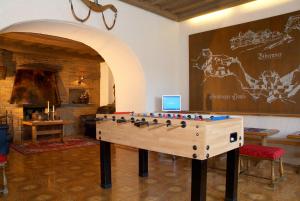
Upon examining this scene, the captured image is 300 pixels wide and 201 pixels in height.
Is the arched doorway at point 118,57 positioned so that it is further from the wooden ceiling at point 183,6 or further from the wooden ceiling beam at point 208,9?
the wooden ceiling beam at point 208,9

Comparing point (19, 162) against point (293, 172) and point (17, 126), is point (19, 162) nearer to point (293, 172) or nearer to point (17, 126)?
point (17, 126)

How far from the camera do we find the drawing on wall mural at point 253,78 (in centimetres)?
416

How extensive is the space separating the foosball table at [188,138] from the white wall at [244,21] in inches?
80.3

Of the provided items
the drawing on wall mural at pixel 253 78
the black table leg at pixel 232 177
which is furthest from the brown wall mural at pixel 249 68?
the black table leg at pixel 232 177

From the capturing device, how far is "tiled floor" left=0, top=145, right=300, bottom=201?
2.84 m

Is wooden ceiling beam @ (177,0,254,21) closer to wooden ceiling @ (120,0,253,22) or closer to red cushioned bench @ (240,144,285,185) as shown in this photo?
wooden ceiling @ (120,0,253,22)

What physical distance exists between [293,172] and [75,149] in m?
4.41

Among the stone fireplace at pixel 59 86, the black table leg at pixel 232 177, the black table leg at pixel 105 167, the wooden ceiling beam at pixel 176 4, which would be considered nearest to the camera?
the black table leg at pixel 232 177

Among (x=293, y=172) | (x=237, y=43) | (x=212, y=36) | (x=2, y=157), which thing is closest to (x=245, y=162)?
(x=293, y=172)

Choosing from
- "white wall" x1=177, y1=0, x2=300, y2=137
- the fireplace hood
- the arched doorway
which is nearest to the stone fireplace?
the fireplace hood

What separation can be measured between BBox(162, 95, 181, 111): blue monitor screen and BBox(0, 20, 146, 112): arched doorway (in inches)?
16.7

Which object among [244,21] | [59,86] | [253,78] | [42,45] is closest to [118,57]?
[244,21]

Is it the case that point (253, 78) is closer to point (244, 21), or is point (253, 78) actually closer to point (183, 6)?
point (244, 21)

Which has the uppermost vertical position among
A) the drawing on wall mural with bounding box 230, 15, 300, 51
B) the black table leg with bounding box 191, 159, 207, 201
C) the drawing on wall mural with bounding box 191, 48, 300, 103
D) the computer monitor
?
the drawing on wall mural with bounding box 230, 15, 300, 51
